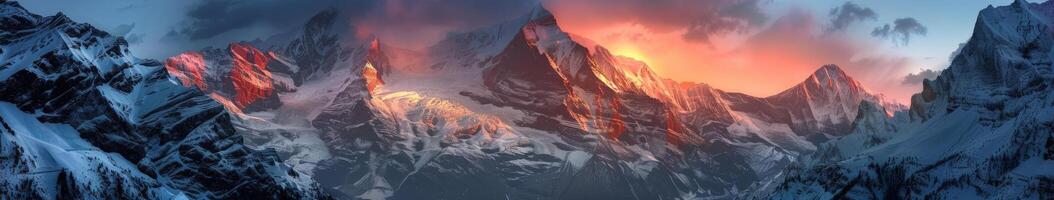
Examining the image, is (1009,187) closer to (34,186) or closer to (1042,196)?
(1042,196)

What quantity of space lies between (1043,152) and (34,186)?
615 feet

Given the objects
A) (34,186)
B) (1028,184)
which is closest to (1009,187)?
Answer: (1028,184)

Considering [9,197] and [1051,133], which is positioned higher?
[1051,133]

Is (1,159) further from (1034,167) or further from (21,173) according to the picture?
(1034,167)

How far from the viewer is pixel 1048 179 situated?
623 ft

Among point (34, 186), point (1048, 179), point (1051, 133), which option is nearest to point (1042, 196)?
point (1048, 179)

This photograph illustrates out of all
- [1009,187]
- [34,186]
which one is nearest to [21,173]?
[34,186]

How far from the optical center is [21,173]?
656ft

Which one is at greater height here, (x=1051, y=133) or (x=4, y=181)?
(x=1051, y=133)

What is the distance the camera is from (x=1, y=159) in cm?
19925

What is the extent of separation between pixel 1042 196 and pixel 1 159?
619ft

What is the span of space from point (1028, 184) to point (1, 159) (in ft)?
620

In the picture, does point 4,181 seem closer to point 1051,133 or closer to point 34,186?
point 34,186

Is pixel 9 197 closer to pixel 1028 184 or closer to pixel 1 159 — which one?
pixel 1 159
